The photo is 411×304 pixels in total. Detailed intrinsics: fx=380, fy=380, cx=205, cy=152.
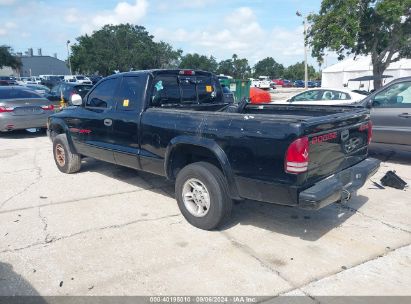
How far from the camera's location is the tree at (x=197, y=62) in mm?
78812

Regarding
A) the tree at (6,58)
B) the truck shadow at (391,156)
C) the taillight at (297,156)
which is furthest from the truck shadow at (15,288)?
the tree at (6,58)

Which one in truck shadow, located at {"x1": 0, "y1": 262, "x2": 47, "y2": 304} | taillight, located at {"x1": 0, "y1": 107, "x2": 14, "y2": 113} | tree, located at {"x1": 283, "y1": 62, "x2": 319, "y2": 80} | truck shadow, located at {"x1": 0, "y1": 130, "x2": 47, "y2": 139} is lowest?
truck shadow, located at {"x1": 0, "y1": 262, "x2": 47, "y2": 304}

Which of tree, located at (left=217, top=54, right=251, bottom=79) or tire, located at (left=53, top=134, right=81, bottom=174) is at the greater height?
tree, located at (left=217, top=54, right=251, bottom=79)

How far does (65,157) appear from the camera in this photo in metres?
6.96

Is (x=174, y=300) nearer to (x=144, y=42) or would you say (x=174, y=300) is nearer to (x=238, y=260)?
(x=238, y=260)

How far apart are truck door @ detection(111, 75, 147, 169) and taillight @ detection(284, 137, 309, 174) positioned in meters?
2.33

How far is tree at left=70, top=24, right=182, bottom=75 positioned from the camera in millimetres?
62594

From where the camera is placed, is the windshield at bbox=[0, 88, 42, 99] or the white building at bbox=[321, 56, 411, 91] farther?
the white building at bbox=[321, 56, 411, 91]

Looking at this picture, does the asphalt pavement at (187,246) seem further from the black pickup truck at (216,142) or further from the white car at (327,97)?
the white car at (327,97)

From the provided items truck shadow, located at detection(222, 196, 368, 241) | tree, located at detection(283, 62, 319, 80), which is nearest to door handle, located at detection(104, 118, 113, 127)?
truck shadow, located at detection(222, 196, 368, 241)

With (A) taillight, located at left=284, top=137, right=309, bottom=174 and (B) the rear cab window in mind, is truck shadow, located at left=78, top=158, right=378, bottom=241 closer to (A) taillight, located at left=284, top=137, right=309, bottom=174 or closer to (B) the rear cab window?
(A) taillight, located at left=284, top=137, right=309, bottom=174

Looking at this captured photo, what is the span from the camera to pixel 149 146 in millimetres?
4984

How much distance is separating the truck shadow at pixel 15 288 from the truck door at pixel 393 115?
665 cm

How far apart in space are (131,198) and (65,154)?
6.65 feet
